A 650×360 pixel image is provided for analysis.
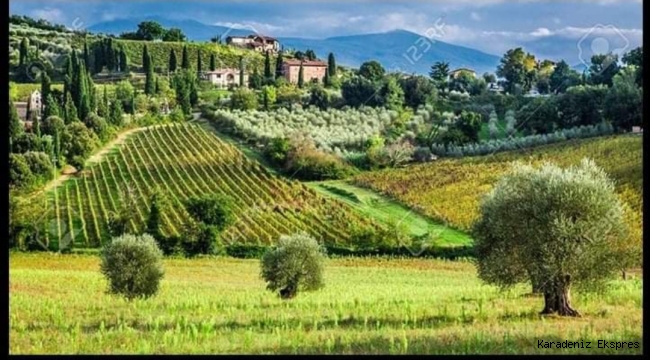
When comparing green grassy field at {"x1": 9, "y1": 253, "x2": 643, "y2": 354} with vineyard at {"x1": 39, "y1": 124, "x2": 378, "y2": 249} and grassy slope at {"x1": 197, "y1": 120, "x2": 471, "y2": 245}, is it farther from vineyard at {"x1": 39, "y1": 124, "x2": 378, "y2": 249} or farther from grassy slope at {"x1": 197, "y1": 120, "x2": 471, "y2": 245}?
grassy slope at {"x1": 197, "y1": 120, "x2": 471, "y2": 245}

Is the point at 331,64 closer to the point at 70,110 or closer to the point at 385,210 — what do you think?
the point at 385,210

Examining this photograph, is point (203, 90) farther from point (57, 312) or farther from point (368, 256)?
point (57, 312)

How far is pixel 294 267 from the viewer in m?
14.8

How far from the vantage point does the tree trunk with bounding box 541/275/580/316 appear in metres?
11.6

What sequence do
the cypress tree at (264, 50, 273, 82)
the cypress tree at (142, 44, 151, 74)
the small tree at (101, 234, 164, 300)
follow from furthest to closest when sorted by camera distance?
the cypress tree at (264, 50, 273, 82) → the cypress tree at (142, 44, 151, 74) → the small tree at (101, 234, 164, 300)

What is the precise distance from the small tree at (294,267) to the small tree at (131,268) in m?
1.89

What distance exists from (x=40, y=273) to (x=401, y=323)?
20.6 feet

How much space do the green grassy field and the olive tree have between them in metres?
0.54

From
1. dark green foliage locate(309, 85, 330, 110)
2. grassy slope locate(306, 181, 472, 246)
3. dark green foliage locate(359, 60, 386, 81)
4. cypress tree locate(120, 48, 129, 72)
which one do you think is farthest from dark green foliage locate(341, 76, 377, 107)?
cypress tree locate(120, 48, 129, 72)

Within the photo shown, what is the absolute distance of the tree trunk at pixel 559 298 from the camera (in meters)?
11.6

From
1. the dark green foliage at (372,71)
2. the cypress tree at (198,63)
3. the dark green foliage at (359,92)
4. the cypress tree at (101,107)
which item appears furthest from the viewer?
the dark green foliage at (359,92)

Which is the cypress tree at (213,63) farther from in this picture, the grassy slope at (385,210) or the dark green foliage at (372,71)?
the grassy slope at (385,210)

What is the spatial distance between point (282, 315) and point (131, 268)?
2.60 metres

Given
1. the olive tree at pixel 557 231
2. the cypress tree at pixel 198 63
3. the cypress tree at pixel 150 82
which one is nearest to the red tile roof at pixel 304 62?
the cypress tree at pixel 198 63
